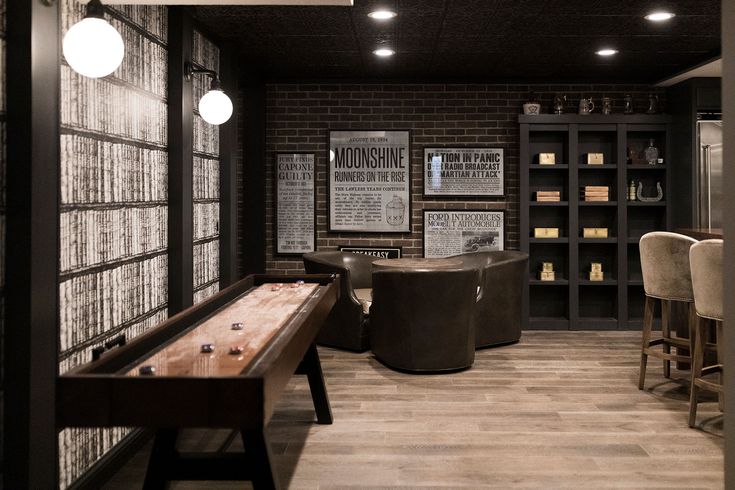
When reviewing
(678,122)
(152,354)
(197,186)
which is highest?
(678,122)

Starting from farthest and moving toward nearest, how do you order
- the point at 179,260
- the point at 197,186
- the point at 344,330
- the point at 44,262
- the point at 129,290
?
the point at 344,330, the point at 197,186, the point at 179,260, the point at 129,290, the point at 44,262

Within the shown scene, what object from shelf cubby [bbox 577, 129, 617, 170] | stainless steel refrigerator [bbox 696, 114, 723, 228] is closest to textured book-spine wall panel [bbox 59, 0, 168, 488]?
shelf cubby [bbox 577, 129, 617, 170]

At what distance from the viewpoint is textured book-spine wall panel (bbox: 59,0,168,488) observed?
9.77 feet

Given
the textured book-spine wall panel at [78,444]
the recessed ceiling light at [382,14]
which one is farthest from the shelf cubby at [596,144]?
the textured book-spine wall panel at [78,444]

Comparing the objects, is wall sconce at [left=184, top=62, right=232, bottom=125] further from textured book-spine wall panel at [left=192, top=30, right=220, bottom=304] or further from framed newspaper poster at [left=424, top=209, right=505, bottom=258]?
framed newspaper poster at [left=424, top=209, right=505, bottom=258]

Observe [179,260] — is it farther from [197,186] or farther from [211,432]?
[211,432]

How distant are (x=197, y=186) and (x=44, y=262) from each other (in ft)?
7.85

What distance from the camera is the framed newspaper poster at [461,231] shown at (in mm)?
7203

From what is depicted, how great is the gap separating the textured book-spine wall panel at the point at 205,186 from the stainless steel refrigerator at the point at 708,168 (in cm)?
471

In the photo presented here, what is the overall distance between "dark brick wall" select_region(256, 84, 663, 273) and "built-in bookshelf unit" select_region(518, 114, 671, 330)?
0.29 m

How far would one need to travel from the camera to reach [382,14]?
4.72 meters

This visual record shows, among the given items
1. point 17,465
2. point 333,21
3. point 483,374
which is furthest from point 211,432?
point 333,21

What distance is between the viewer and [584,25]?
16.5ft

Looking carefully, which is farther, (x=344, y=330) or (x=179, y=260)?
(x=344, y=330)
